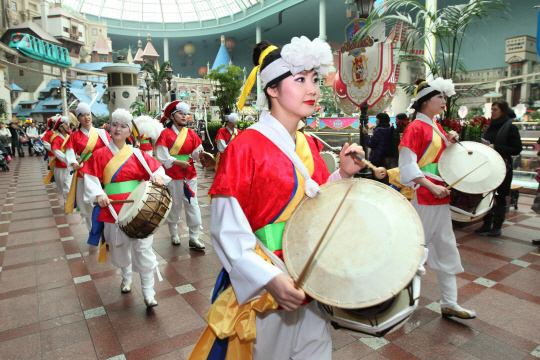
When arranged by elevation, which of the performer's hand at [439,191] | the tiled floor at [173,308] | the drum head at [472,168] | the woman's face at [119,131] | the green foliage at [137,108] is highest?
the green foliage at [137,108]

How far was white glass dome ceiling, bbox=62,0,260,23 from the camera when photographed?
48.9 m

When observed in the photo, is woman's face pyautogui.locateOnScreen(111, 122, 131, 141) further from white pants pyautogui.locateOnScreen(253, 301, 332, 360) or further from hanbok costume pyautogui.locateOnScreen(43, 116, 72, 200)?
hanbok costume pyautogui.locateOnScreen(43, 116, 72, 200)

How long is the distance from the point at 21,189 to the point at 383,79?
33.3 ft

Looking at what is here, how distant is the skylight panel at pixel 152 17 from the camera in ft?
173

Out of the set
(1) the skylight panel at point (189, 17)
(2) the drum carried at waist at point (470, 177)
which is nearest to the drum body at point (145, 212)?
(2) the drum carried at waist at point (470, 177)

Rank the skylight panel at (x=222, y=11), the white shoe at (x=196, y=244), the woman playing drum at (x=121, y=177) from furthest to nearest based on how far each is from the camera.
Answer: the skylight panel at (x=222, y=11), the white shoe at (x=196, y=244), the woman playing drum at (x=121, y=177)

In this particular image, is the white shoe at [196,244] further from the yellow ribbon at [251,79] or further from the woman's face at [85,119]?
the yellow ribbon at [251,79]

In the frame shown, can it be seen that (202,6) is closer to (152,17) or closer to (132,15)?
(152,17)

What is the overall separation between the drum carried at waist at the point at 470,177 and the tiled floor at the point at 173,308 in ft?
3.23

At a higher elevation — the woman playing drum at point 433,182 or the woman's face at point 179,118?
the woman's face at point 179,118

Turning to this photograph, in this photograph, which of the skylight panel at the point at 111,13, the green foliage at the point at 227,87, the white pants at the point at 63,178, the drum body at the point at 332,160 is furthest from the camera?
the skylight panel at the point at 111,13

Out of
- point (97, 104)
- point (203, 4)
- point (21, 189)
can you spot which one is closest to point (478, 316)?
point (21, 189)

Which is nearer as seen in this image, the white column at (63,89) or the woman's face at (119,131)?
the woman's face at (119,131)

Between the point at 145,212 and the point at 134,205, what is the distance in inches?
5.4
